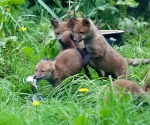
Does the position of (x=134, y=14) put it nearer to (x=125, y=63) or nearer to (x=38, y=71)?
(x=125, y=63)

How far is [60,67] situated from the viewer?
6.75 metres

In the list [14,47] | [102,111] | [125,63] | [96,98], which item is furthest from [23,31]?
[102,111]

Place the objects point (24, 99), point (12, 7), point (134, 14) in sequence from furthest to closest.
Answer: point (134, 14), point (12, 7), point (24, 99)

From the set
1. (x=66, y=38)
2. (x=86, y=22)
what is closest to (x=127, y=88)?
(x=86, y=22)

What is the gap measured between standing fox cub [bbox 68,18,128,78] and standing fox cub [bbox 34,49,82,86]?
0.22 metres

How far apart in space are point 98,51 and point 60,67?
0.67 metres

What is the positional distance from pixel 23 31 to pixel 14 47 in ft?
3.13

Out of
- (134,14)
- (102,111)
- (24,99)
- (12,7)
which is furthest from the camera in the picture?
(134,14)

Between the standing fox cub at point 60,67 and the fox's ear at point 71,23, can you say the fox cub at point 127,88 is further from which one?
the fox's ear at point 71,23

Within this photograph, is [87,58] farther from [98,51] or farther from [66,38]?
[66,38]

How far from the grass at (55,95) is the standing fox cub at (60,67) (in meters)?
0.13

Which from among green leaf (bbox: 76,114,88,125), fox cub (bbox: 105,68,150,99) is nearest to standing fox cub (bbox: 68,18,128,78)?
fox cub (bbox: 105,68,150,99)

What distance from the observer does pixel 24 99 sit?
6484mm

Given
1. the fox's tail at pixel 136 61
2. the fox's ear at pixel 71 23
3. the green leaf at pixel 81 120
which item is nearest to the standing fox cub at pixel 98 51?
the fox's ear at pixel 71 23
